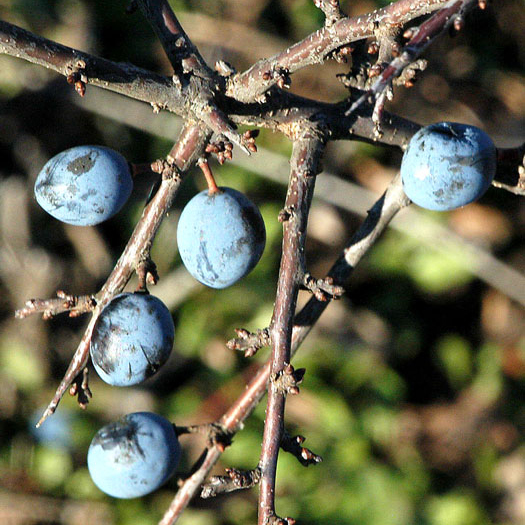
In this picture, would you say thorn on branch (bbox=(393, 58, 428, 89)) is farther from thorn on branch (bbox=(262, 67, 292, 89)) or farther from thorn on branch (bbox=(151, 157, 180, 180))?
thorn on branch (bbox=(151, 157, 180, 180))

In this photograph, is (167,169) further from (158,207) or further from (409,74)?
(409,74)

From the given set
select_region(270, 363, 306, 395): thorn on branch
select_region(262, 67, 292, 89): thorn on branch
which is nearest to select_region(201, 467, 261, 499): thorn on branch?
select_region(270, 363, 306, 395): thorn on branch

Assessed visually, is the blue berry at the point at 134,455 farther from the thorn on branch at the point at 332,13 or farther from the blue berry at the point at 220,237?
the thorn on branch at the point at 332,13

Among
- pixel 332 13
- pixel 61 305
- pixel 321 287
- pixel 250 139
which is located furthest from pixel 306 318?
pixel 332 13

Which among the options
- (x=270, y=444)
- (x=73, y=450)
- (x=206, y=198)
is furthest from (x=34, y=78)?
(x=270, y=444)

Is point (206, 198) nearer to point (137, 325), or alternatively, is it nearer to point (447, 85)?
point (137, 325)

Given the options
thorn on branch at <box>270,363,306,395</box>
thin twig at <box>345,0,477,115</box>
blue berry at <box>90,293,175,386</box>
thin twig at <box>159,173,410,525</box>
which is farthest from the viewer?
thin twig at <box>159,173,410,525</box>
